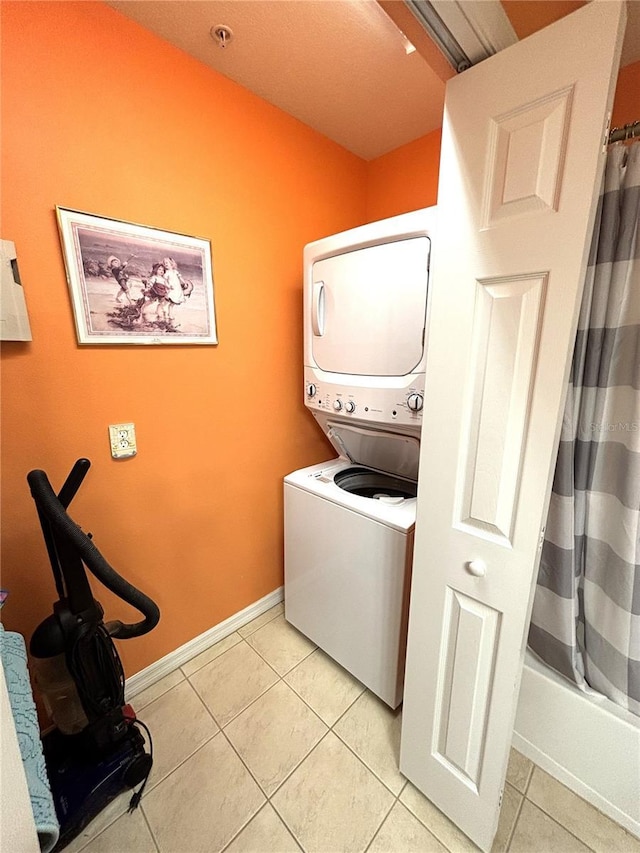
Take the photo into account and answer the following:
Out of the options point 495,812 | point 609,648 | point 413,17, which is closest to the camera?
point 413,17

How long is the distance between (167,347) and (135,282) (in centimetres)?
26

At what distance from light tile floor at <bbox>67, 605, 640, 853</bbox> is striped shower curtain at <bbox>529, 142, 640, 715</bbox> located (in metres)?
0.45

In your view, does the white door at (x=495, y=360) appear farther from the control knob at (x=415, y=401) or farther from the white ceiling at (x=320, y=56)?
the white ceiling at (x=320, y=56)

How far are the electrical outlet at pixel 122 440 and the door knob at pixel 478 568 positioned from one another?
4.24ft

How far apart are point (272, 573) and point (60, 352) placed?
1.56 m

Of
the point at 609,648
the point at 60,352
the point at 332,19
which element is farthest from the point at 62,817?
the point at 332,19

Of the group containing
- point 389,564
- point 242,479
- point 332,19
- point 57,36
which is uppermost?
point 332,19

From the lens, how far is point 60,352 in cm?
119

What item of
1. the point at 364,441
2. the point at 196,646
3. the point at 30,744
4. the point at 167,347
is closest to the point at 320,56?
the point at 167,347

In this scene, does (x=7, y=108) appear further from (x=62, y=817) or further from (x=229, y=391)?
(x=62, y=817)

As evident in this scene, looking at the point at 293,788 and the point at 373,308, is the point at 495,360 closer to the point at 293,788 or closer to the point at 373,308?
the point at 373,308

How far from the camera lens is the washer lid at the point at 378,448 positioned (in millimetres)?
1504

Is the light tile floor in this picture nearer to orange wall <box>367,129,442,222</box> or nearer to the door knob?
the door knob

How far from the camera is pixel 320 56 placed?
4.28 ft
